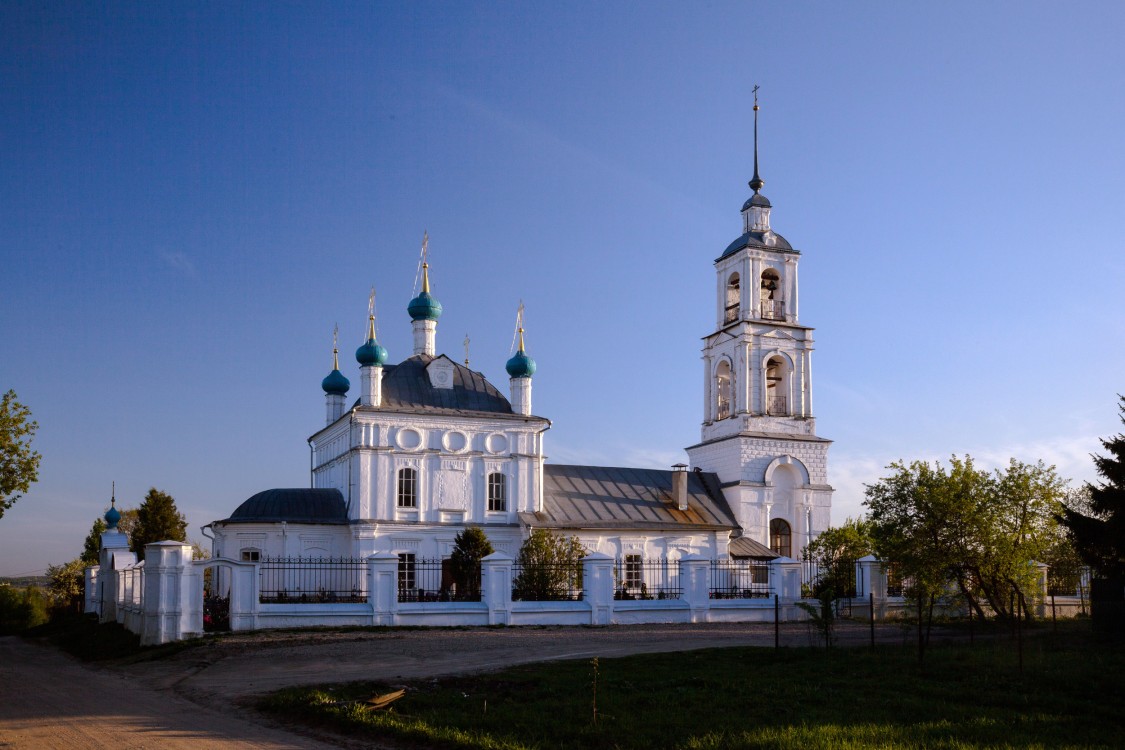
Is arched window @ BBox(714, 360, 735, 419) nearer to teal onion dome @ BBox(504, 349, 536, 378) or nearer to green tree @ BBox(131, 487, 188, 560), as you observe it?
teal onion dome @ BBox(504, 349, 536, 378)

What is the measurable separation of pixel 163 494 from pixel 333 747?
35869 mm

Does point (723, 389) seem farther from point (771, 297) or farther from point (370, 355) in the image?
point (370, 355)

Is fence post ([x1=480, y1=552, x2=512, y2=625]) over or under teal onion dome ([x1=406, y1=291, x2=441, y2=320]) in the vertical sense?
under

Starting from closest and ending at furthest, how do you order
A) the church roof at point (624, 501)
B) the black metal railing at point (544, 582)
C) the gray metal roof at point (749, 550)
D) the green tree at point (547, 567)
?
the black metal railing at point (544, 582)
the green tree at point (547, 567)
the church roof at point (624, 501)
the gray metal roof at point (749, 550)

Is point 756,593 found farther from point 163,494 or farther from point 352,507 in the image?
point 163,494

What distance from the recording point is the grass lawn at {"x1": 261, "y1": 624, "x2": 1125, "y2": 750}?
9961 millimetres

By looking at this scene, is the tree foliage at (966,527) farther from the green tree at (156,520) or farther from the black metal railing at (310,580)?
the green tree at (156,520)

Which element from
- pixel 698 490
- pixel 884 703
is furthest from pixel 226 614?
pixel 698 490

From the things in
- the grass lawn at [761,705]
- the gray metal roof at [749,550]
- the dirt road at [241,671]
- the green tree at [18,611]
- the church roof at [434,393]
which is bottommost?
the green tree at [18,611]

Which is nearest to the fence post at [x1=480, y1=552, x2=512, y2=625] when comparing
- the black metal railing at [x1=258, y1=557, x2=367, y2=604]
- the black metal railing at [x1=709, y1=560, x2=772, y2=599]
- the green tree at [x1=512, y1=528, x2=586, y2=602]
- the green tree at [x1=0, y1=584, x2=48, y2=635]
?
the green tree at [x1=512, y1=528, x2=586, y2=602]

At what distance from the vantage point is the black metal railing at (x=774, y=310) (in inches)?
1496

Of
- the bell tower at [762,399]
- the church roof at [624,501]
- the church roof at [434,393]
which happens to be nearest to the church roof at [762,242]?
the bell tower at [762,399]

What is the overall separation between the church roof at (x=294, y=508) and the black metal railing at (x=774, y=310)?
16.1m

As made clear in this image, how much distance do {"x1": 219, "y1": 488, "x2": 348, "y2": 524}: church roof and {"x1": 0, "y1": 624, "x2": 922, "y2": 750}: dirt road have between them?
22.6 ft
